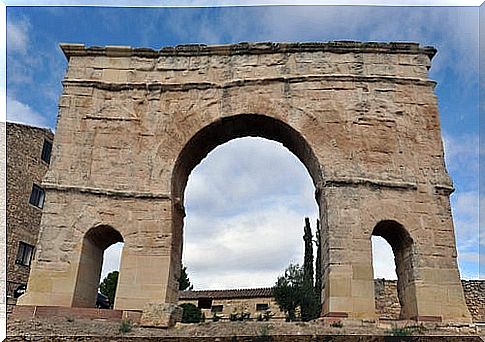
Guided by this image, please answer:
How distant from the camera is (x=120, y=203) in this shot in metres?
10.2

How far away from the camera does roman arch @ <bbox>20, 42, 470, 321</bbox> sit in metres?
9.55

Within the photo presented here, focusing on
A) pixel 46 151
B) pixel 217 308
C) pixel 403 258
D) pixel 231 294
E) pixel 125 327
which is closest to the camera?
pixel 125 327

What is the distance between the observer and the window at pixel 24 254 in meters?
19.3

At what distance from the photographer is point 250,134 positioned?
11641 millimetres

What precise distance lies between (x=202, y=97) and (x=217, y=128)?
77cm

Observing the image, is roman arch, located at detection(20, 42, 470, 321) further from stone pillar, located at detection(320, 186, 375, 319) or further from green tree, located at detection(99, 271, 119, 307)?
green tree, located at detection(99, 271, 119, 307)

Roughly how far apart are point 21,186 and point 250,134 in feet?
39.2

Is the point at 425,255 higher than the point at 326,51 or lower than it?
lower

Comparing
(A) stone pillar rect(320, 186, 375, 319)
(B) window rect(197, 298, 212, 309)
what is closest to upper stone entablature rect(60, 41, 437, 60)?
(A) stone pillar rect(320, 186, 375, 319)

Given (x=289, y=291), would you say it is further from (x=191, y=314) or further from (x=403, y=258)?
(x=403, y=258)

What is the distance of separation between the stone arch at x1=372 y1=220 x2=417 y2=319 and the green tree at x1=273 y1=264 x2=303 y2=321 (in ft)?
32.1

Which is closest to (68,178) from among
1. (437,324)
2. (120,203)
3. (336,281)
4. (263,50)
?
(120,203)

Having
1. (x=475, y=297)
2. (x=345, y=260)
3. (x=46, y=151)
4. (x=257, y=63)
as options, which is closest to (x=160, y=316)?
(x=345, y=260)

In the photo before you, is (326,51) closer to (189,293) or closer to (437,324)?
(437,324)
